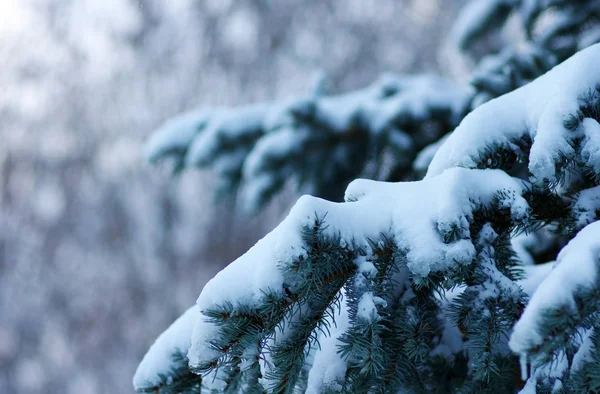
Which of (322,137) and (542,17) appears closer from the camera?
(322,137)

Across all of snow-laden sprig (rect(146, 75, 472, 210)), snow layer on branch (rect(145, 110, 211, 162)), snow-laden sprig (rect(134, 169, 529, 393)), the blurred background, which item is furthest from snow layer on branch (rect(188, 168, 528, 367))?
the blurred background

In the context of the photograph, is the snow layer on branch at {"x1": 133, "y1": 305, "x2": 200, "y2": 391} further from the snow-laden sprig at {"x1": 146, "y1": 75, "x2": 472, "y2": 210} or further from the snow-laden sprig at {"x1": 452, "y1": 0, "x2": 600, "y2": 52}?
the snow-laden sprig at {"x1": 452, "y1": 0, "x2": 600, "y2": 52}

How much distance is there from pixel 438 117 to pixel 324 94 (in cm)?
Result: 54

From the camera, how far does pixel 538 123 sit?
0.80 meters

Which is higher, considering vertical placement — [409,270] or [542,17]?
Result: [542,17]

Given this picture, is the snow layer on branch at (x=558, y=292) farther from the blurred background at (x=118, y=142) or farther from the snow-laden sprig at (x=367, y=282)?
the blurred background at (x=118, y=142)

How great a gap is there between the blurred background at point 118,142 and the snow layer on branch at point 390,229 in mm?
7111

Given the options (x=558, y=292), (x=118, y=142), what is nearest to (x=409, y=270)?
(x=558, y=292)

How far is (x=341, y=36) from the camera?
8414mm

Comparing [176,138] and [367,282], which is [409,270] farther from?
[176,138]

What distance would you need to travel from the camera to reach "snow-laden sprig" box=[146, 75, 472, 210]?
179 cm

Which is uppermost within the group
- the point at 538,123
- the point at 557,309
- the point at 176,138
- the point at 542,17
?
the point at 176,138

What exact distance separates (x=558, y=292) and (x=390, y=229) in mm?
254

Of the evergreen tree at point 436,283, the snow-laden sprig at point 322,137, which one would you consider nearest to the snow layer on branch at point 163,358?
the evergreen tree at point 436,283
